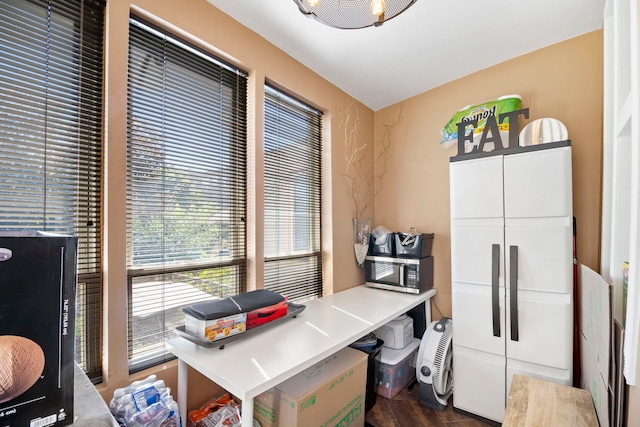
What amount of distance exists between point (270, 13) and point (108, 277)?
1766mm

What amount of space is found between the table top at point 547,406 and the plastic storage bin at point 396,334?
0.85 m

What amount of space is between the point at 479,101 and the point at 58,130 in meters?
2.88

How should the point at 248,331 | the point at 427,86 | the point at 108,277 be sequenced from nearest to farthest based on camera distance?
1. the point at 108,277
2. the point at 248,331
3. the point at 427,86

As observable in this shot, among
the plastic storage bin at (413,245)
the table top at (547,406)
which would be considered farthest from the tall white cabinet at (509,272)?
the plastic storage bin at (413,245)

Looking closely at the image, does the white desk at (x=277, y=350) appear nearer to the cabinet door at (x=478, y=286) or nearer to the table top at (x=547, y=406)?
the cabinet door at (x=478, y=286)

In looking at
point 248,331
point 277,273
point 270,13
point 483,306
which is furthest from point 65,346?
point 483,306

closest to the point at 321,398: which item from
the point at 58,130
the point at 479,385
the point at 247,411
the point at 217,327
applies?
the point at 247,411

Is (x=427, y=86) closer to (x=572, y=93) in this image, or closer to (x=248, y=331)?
(x=572, y=93)

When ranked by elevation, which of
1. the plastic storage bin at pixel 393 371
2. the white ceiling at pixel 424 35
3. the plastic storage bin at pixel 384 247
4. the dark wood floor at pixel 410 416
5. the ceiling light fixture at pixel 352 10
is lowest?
the dark wood floor at pixel 410 416

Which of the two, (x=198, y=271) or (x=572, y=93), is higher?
(x=572, y=93)

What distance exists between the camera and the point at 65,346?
30.4 inches

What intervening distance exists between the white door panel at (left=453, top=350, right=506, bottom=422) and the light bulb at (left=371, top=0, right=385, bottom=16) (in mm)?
2162

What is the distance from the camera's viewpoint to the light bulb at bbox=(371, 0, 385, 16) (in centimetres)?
110

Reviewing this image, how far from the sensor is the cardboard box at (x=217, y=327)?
1.44 meters
